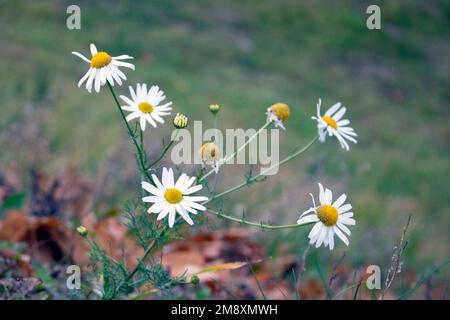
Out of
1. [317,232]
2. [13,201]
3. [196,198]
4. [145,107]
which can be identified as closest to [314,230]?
[317,232]

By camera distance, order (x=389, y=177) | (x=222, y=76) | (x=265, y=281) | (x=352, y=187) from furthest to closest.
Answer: (x=222, y=76) < (x=389, y=177) < (x=352, y=187) < (x=265, y=281)

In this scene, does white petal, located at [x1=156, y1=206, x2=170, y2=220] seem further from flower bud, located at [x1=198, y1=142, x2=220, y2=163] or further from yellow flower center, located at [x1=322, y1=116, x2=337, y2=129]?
yellow flower center, located at [x1=322, y1=116, x2=337, y2=129]

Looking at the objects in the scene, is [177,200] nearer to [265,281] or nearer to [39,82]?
[265,281]

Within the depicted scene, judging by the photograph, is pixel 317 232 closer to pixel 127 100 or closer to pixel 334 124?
pixel 334 124

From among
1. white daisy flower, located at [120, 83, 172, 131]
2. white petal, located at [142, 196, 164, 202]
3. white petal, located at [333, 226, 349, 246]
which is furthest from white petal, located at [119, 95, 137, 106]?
white petal, located at [333, 226, 349, 246]

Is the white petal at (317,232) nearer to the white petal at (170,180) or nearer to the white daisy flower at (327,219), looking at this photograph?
the white daisy flower at (327,219)

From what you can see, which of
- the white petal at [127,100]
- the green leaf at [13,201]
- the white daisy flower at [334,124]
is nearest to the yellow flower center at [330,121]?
the white daisy flower at [334,124]
